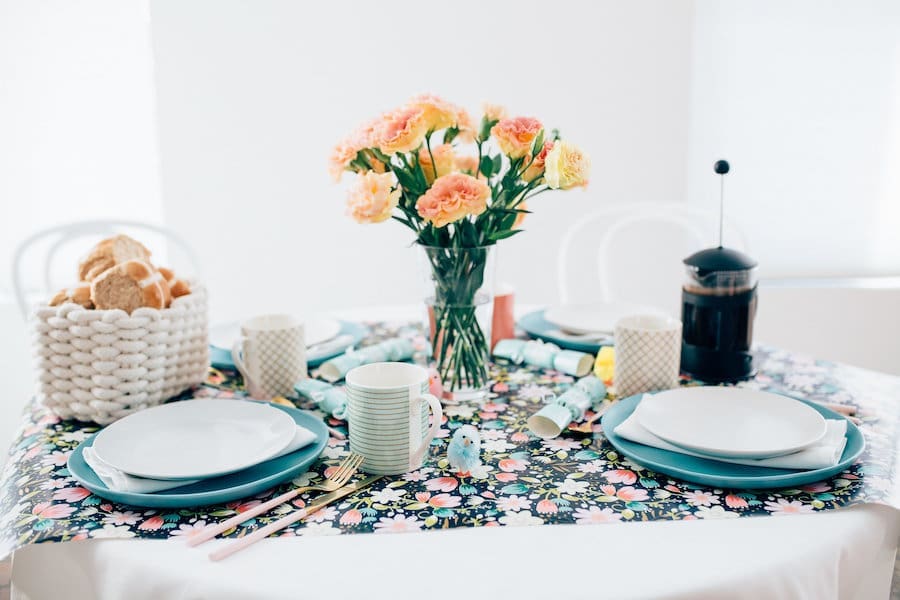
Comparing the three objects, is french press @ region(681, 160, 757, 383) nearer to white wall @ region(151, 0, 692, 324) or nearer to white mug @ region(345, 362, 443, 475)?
white mug @ region(345, 362, 443, 475)

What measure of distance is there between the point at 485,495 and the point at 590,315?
812 mm

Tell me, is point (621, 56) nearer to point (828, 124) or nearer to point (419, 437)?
point (828, 124)

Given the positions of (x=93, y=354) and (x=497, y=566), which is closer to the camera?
(x=497, y=566)

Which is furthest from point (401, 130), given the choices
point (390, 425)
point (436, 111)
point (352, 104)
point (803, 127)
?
point (803, 127)

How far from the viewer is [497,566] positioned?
82 cm

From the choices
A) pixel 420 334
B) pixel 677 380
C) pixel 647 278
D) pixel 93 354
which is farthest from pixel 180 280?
pixel 647 278

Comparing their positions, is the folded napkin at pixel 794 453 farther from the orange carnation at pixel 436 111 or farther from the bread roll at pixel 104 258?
the bread roll at pixel 104 258

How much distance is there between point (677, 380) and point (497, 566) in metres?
0.63

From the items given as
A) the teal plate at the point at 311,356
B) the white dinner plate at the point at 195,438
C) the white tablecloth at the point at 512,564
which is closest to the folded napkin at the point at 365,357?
the teal plate at the point at 311,356

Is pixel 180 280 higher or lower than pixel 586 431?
higher

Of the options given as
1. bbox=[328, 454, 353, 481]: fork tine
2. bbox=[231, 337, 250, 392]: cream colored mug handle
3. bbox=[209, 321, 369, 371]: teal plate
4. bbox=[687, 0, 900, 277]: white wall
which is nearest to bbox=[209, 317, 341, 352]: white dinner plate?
bbox=[209, 321, 369, 371]: teal plate

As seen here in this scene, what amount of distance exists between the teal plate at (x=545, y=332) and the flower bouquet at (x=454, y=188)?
0.88ft

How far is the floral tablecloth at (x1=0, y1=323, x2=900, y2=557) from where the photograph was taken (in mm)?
904

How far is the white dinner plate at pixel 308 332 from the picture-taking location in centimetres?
160
